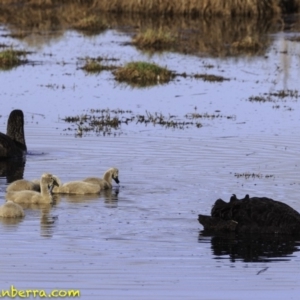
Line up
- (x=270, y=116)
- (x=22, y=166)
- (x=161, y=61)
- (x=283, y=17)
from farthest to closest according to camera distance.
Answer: (x=283, y=17) < (x=161, y=61) < (x=270, y=116) < (x=22, y=166)

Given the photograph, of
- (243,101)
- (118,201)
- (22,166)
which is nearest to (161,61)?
(243,101)

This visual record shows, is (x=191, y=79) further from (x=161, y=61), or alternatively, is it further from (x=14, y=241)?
(x=14, y=241)

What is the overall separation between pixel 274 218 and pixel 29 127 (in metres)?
8.83

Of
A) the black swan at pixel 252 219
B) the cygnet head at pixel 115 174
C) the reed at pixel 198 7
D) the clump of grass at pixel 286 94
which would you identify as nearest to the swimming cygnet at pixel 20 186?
the cygnet head at pixel 115 174

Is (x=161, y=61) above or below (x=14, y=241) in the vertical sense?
above

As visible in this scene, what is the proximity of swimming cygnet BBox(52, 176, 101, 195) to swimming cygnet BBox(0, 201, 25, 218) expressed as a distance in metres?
1.44

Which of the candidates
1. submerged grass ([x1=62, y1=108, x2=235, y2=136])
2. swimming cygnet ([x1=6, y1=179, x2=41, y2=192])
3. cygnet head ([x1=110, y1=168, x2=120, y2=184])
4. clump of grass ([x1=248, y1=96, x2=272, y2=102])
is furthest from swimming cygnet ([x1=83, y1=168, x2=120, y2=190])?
clump of grass ([x1=248, y1=96, x2=272, y2=102])

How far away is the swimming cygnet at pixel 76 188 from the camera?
46.7 feet

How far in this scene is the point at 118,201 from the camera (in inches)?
549

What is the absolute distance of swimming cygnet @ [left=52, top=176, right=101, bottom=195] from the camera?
14.2 meters

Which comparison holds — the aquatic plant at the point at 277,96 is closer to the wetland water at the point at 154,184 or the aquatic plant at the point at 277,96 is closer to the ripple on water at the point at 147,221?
the wetland water at the point at 154,184

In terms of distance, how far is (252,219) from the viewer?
486 inches

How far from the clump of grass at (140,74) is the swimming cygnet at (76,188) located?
12342 millimetres

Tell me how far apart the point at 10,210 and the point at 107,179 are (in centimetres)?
243
